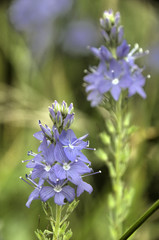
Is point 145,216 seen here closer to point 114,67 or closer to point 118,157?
point 118,157

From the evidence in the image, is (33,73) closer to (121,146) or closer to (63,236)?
(121,146)

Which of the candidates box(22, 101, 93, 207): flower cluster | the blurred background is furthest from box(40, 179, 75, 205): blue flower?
the blurred background

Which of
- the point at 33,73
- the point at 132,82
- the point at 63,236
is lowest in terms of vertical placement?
the point at 63,236

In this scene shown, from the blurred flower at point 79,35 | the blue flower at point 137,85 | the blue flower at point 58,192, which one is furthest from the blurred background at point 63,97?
the blue flower at point 58,192

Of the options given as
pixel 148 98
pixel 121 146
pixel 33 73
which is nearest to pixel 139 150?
pixel 148 98

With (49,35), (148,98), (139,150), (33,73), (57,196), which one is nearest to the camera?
(57,196)

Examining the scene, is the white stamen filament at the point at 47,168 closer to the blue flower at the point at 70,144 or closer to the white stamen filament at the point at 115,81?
the blue flower at the point at 70,144
